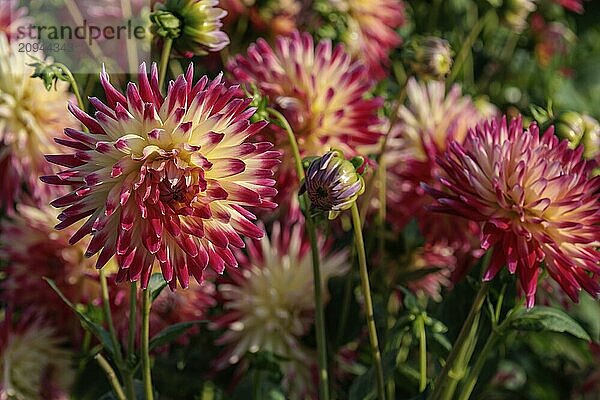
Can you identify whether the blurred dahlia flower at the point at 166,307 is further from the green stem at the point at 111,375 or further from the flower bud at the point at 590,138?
the flower bud at the point at 590,138

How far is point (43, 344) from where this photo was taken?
927 mm

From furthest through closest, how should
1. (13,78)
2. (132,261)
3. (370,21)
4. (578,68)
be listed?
(578,68)
(370,21)
(13,78)
(132,261)

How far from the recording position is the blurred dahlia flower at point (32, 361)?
0.92 metres

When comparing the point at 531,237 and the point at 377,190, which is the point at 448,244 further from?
the point at 531,237

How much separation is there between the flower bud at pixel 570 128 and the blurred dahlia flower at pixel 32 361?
1.81 ft

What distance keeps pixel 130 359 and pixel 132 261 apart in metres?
0.12

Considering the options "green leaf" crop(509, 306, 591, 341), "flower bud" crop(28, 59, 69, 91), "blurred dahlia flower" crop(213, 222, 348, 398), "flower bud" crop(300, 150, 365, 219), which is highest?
"flower bud" crop(28, 59, 69, 91)

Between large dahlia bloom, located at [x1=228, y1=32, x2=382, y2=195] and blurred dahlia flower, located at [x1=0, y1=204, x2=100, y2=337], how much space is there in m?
0.24

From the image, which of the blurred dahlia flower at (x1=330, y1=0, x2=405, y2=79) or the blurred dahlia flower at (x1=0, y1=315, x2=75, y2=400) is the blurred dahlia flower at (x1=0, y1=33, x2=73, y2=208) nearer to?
the blurred dahlia flower at (x1=0, y1=315, x2=75, y2=400)

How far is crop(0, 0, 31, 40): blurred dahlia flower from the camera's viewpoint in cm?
107

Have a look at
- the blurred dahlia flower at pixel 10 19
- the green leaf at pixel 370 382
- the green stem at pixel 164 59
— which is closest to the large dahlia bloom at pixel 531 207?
the green leaf at pixel 370 382

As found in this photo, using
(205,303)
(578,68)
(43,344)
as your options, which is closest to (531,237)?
→ (205,303)

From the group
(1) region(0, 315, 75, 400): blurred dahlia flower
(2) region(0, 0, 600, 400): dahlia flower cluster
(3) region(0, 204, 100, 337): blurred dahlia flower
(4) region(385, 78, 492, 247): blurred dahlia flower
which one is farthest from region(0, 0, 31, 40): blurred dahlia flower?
(4) region(385, 78, 492, 247): blurred dahlia flower

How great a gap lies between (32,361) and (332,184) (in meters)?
0.46
